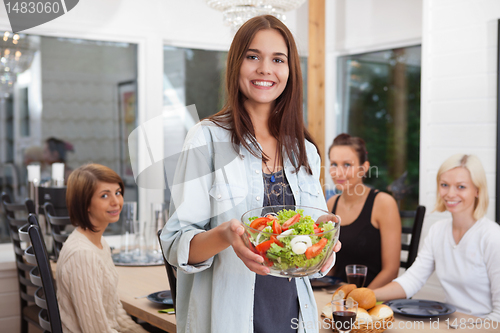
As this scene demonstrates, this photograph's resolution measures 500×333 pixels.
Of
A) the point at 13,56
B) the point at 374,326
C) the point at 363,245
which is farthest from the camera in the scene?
the point at 13,56

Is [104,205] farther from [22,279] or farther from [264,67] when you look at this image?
[264,67]

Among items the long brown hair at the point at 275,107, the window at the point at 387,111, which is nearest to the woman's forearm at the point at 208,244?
the long brown hair at the point at 275,107

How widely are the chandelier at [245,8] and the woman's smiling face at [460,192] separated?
1.12 metres

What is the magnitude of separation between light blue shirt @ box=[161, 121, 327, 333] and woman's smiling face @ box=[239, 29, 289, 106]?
0.13 m

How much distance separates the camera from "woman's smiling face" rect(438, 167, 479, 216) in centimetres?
211

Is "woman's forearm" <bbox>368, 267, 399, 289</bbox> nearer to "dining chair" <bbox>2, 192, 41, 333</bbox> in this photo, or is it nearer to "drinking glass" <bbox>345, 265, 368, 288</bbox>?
"drinking glass" <bbox>345, 265, 368, 288</bbox>

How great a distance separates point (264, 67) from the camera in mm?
1222

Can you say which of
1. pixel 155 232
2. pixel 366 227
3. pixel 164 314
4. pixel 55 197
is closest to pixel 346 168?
pixel 366 227

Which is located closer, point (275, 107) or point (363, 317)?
point (275, 107)

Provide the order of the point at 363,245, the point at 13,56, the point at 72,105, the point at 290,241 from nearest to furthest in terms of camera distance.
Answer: the point at 290,241, the point at 363,245, the point at 13,56, the point at 72,105

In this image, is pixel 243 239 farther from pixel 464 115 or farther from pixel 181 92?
pixel 181 92

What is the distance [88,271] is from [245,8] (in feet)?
4.55

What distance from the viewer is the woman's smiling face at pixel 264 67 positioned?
4.04 feet

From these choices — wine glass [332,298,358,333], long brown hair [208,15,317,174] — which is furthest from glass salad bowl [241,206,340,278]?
wine glass [332,298,358,333]
